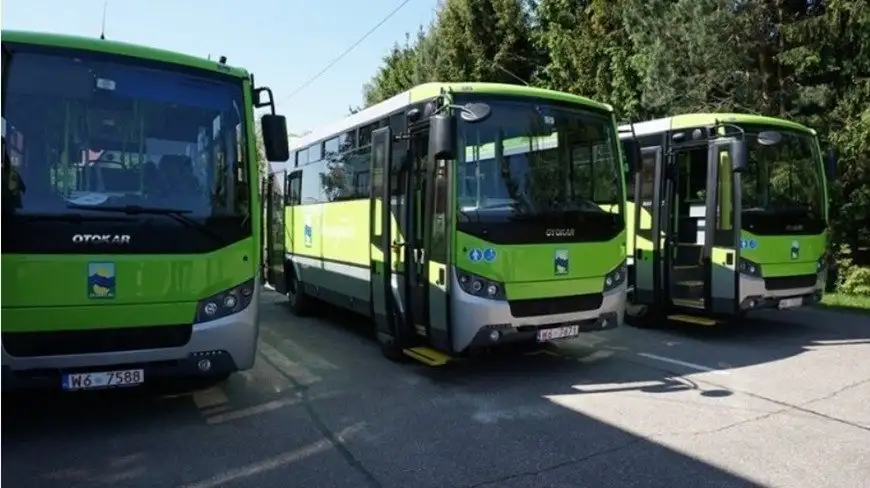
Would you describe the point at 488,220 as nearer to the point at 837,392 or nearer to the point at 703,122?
the point at 837,392

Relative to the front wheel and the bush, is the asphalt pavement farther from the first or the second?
the bush

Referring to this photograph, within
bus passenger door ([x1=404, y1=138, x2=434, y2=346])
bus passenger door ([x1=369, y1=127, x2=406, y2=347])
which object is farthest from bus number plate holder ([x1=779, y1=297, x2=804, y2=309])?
bus passenger door ([x1=369, y1=127, x2=406, y2=347])

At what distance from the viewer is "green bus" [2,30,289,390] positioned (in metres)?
4.84

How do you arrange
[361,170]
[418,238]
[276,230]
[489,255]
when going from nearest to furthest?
1. [489,255]
2. [418,238]
3. [361,170]
4. [276,230]

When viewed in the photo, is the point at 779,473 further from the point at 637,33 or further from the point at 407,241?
the point at 637,33

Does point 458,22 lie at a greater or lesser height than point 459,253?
greater

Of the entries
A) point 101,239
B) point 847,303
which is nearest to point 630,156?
point 101,239

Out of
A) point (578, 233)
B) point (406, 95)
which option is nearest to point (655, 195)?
point (578, 233)

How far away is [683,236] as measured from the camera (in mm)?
9742

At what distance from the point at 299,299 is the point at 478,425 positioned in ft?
21.3

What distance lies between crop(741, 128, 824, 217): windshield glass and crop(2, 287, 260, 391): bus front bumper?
6.52 m

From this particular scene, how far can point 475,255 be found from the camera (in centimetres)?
643

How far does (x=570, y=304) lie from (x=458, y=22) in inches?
787

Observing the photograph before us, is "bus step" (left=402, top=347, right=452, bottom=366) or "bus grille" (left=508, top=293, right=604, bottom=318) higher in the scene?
"bus grille" (left=508, top=293, right=604, bottom=318)
